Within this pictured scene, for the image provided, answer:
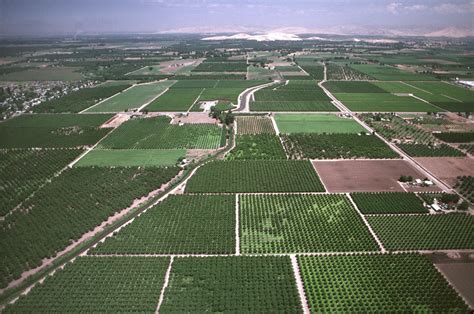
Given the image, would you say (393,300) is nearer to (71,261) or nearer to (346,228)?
(346,228)

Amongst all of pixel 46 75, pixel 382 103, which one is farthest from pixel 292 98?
pixel 46 75

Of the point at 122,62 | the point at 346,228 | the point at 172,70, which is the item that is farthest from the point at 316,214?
the point at 122,62

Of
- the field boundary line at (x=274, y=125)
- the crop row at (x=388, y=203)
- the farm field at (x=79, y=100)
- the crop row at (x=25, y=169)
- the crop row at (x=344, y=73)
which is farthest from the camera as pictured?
the crop row at (x=344, y=73)

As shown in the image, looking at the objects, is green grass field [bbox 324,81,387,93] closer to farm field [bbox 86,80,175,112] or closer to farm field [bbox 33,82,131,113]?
farm field [bbox 86,80,175,112]

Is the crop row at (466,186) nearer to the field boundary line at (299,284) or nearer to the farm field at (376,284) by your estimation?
the farm field at (376,284)

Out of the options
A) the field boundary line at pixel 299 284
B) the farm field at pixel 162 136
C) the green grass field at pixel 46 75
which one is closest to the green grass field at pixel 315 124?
the farm field at pixel 162 136

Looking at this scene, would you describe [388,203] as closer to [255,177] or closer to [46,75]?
[255,177]
